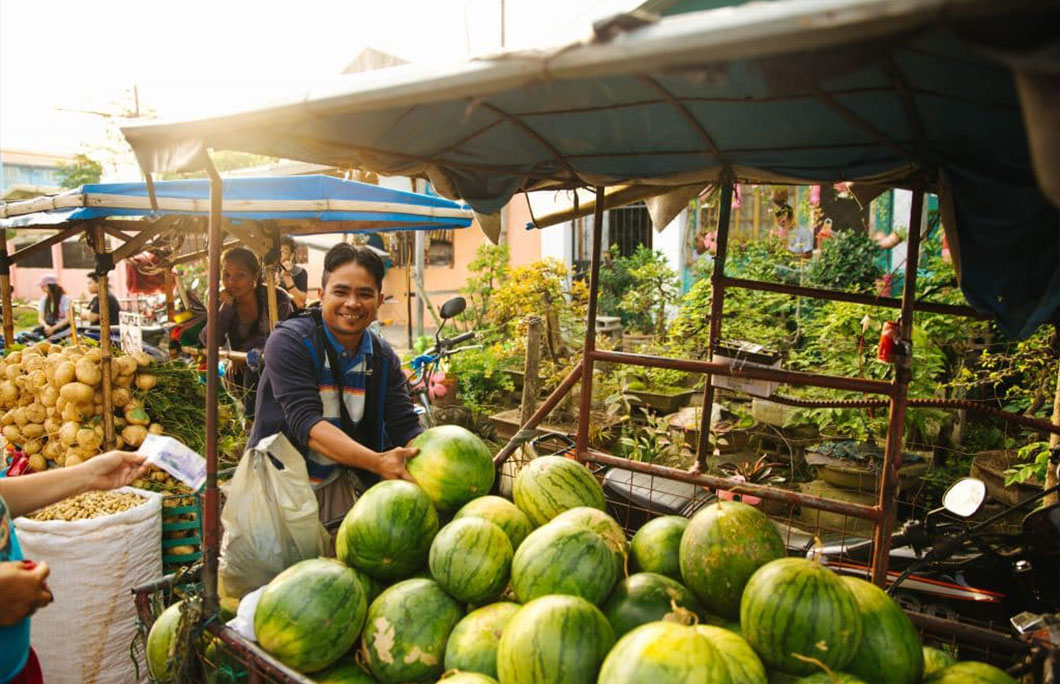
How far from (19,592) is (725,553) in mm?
2089

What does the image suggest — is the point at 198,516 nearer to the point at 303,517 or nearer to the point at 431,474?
the point at 303,517

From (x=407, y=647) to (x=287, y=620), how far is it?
36 cm

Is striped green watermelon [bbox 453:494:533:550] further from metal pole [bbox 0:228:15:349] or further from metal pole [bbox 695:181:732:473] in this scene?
metal pole [bbox 0:228:15:349]

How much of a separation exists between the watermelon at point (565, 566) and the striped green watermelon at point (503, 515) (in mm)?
238

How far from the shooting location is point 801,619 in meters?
1.66

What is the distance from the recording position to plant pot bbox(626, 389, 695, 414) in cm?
713

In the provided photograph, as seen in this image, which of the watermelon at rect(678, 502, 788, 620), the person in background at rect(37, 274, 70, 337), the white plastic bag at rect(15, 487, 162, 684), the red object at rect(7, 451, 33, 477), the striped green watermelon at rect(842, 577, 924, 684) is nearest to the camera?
the striped green watermelon at rect(842, 577, 924, 684)

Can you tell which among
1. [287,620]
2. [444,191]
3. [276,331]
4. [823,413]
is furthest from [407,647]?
[823,413]

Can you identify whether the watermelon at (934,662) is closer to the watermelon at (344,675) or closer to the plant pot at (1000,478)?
the watermelon at (344,675)

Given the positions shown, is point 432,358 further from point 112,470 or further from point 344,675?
point 344,675

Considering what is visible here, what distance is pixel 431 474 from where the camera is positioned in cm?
248

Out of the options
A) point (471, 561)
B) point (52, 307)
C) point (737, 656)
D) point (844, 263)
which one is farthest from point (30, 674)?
point (52, 307)

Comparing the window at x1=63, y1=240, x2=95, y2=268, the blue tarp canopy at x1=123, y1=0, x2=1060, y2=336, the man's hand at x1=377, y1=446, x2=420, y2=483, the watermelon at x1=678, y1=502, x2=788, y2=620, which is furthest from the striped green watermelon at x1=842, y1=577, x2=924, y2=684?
the window at x1=63, y1=240, x2=95, y2=268

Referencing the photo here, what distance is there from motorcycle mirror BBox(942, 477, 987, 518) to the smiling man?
2502 mm
